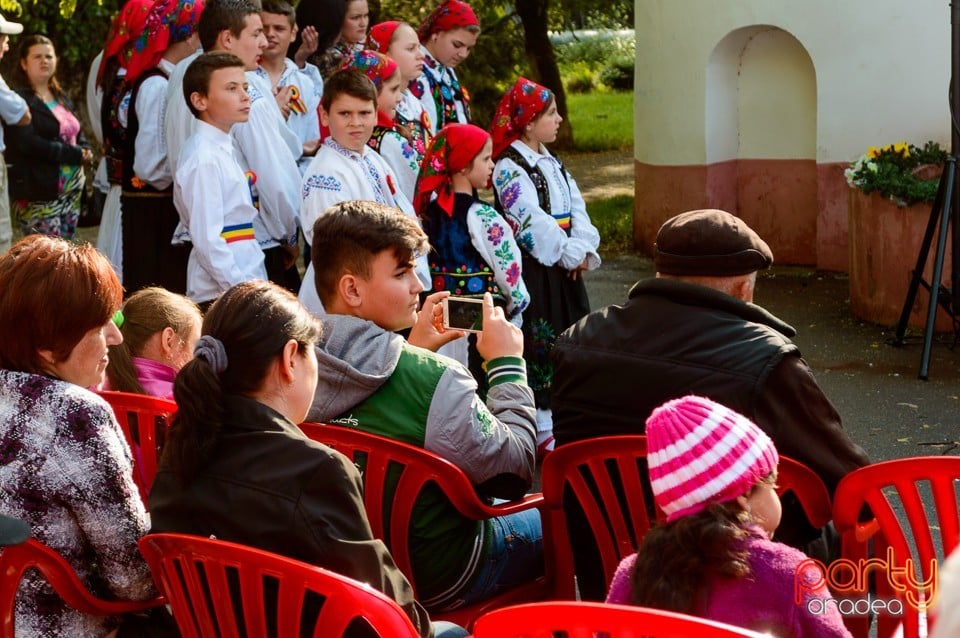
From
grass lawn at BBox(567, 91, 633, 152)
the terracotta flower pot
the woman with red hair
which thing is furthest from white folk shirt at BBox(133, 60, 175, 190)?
grass lawn at BBox(567, 91, 633, 152)

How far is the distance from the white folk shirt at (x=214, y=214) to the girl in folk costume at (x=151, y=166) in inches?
17.3

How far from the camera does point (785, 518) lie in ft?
10.7

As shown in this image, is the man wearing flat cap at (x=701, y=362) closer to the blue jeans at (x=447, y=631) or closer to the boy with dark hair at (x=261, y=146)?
the blue jeans at (x=447, y=631)

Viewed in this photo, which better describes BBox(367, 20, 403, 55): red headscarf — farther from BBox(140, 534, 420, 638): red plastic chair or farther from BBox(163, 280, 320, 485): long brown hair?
BBox(140, 534, 420, 638): red plastic chair

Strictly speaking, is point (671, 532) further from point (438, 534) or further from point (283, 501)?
point (438, 534)

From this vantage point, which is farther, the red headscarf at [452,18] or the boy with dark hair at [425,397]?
the red headscarf at [452,18]

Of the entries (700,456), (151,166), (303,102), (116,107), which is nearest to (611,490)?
(700,456)

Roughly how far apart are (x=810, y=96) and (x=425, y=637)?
27.2 feet

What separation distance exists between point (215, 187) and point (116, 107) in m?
1.11

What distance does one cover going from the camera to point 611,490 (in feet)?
10.7

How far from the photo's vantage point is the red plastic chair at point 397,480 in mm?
3266

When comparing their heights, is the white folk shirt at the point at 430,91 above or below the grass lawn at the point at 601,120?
above

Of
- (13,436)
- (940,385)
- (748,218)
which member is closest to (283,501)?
(13,436)

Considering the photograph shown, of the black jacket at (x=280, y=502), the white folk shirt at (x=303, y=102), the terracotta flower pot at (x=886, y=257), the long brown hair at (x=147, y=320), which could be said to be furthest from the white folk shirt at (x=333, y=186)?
the terracotta flower pot at (x=886, y=257)
